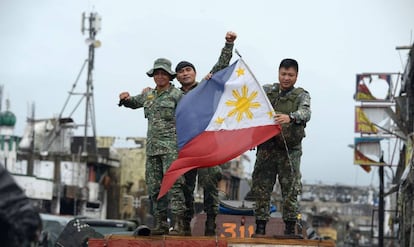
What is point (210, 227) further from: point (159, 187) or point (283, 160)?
point (283, 160)

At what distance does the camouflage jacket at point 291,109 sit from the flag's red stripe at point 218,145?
0.27 meters

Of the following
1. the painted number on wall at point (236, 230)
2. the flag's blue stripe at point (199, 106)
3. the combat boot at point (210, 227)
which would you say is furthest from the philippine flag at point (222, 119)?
the painted number on wall at point (236, 230)

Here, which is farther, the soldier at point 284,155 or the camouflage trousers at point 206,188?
the camouflage trousers at point 206,188

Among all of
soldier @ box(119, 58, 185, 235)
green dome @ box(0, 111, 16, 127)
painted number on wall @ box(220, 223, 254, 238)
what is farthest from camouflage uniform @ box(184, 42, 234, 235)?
green dome @ box(0, 111, 16, 127)

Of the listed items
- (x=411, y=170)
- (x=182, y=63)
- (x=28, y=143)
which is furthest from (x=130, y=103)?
(x=28, y=143)

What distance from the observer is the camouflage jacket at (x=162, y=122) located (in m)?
8.77

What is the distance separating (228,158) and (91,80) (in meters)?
43.5

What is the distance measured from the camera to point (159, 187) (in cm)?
880

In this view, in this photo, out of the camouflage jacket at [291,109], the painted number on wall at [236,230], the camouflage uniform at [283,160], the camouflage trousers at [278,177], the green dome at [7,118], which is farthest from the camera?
the green dome at [7,118]

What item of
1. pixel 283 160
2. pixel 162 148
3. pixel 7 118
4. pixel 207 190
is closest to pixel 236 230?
pixel 207 190

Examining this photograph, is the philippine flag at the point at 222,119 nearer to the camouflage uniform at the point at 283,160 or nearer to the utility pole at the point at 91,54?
the camouflage uniform at the point at 283,160

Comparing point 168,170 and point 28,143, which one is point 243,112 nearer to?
point 168,170

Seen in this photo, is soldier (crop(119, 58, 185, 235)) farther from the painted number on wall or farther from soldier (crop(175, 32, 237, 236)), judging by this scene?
the painted number on wall

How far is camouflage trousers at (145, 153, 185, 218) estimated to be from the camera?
28.5 feet
